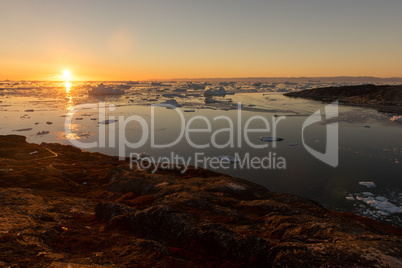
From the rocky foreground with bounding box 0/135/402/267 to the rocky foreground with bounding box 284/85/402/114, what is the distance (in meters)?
41.0

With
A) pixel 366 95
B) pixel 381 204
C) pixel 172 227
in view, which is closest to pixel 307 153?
pixel 381 204

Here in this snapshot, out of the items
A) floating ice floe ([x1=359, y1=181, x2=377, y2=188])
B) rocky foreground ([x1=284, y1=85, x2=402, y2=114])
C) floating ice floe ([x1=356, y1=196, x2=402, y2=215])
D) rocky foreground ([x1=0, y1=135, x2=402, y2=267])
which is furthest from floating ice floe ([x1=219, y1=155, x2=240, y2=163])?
rocky foreground ([x1=284, y1=85, x2=402, y2=114])

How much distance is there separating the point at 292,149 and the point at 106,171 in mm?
12431

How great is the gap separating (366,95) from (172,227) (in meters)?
60.2

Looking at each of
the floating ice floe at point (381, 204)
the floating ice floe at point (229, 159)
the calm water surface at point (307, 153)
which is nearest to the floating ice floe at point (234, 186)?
the calm water surface at point (307, 153)

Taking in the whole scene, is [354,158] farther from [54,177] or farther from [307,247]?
[54,177]

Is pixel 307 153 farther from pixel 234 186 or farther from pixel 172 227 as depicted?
pixel 172 227

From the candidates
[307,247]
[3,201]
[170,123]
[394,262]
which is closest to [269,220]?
[307,247]

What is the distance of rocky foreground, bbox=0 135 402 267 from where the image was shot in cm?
457

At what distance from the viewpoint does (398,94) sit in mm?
45938

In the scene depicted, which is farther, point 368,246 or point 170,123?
point 170,123

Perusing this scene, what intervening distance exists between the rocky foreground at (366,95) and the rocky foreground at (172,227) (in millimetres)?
41031

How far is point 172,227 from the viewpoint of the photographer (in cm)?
591

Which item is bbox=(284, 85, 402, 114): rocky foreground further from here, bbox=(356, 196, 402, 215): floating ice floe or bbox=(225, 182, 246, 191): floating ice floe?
bbox=(225, 182, 246, 191): floating ice floe
